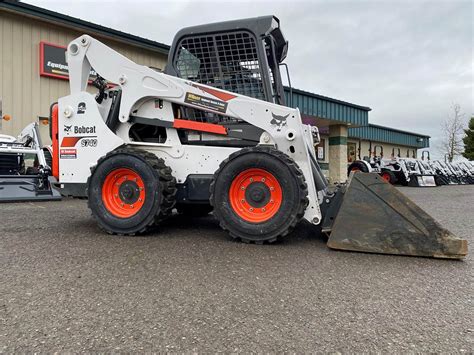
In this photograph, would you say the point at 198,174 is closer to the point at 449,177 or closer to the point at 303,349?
the point at 303,349

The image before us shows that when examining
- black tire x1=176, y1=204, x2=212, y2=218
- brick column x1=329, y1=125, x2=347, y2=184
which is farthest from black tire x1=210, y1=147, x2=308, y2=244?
brick column x1=329, y1=125, x2=347, y2=184

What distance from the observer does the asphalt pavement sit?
5.64 feet

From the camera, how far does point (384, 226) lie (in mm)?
3352

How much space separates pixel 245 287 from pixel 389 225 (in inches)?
65.7

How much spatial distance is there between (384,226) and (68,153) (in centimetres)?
383

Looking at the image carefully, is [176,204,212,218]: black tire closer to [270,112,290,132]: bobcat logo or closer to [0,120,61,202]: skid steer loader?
[270,112,290,132]: bobcat logo

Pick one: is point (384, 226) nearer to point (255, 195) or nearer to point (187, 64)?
point (255, 195)

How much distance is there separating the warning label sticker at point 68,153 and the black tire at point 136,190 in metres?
0.51

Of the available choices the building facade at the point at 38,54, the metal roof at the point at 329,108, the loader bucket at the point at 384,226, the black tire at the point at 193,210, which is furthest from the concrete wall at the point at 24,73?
the loader bucket at the point at 384,226

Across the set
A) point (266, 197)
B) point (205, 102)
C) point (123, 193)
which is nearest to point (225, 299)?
point (266, 197)

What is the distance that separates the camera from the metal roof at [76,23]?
9.84 metres

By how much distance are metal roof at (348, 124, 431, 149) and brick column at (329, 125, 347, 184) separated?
493cm

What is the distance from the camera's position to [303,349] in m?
1.66

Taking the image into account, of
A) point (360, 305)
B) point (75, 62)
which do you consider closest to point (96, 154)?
point (75, 62)
